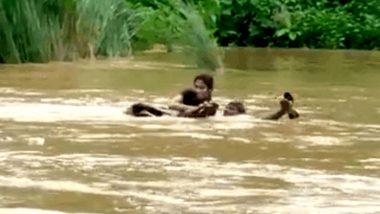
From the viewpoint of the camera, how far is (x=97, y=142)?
906cm

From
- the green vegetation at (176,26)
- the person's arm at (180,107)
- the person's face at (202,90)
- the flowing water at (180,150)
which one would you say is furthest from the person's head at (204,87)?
the green vegetation at (176,26)

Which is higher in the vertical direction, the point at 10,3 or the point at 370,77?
the point at 10,3

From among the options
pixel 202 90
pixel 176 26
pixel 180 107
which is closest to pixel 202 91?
pixel 202 90

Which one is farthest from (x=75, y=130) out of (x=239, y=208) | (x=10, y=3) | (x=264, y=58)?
(x=264, y=58)

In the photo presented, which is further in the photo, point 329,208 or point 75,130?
point 75,130

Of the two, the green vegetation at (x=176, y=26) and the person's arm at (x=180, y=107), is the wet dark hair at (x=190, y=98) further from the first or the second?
the green vegetation at (x=176, y=26)

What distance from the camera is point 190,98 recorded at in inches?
462

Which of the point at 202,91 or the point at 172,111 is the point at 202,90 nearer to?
the point at 202,91

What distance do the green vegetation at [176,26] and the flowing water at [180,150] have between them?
2343mm

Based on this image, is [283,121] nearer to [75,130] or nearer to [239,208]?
[75,130]

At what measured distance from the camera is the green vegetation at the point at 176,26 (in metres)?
19.1

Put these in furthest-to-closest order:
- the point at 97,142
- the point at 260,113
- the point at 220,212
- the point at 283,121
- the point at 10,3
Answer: the point at 10,3
the point at 260,113
the point at 283,121
the point at 97,142
the point at 220,212

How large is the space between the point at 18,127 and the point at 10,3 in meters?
8.84

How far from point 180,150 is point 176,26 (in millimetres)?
13590
